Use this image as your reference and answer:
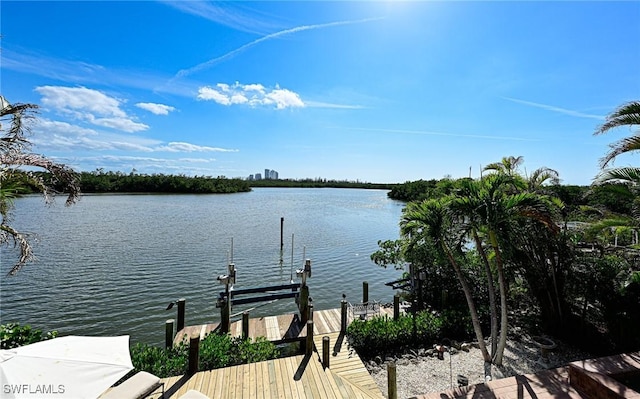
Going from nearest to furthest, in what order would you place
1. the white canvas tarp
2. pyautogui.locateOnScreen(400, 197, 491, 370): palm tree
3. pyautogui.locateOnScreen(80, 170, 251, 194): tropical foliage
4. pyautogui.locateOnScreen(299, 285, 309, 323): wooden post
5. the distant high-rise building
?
the white canvas tarp, pyautogui.locateOnScreen(400, 197, 491, 370): palm tree, pyautogui.locateOnScreen(299, 285, 309, 323): wooden post, pyautogui.locateOnScreen(80, 170, 251, 194): tropical foliage, the distant high-rise building

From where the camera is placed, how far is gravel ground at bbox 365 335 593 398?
20.6ft

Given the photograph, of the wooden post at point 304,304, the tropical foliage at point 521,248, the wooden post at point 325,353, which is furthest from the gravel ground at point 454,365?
the wooden post at point 304,304

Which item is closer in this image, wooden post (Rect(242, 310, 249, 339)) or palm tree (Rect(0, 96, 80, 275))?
palm tree (Rect(0, 96, 80, 275))

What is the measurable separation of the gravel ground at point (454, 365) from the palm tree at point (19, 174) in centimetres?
705

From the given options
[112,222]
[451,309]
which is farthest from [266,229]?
[451,309]

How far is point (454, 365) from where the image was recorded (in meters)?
6.93

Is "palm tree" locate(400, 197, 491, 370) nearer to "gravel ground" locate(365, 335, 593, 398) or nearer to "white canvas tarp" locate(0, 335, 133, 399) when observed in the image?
"gravel ground" locate(365, 335, 593, 398)

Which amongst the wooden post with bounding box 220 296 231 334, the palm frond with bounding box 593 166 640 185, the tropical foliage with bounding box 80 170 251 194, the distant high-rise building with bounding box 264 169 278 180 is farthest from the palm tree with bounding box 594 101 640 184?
the distant high-rise building with bounding box 264 169 278 180

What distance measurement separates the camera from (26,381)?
11.0 ft

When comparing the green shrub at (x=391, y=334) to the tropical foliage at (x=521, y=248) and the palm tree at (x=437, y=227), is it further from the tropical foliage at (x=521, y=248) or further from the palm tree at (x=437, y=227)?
the palm tree at (x=437, y=227)

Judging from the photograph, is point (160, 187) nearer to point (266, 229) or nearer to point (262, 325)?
point (266, 229)

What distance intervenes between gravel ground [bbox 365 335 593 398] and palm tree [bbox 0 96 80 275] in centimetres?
705

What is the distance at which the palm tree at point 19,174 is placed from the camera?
432 cm

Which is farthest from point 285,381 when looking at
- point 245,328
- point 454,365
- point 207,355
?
point 454,365
